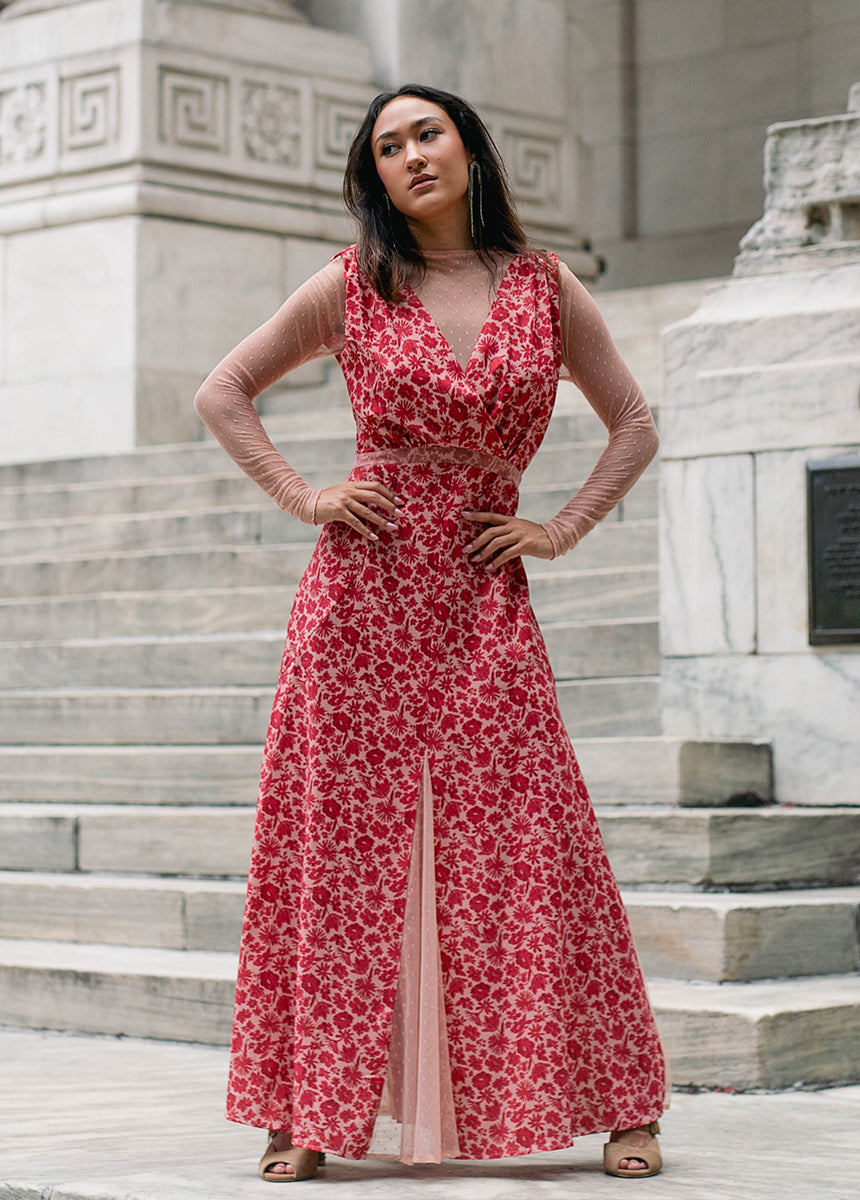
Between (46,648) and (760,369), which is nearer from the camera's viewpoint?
(760,369)

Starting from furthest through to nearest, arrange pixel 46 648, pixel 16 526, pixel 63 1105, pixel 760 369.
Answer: pixel 16 526 < pixel 46 648 < pixel 760 369 < pixel 63 1105

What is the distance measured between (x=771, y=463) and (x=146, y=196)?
5962 mm

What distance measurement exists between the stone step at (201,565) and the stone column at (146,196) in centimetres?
233

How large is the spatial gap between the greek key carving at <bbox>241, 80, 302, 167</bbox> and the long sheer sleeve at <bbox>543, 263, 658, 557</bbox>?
8333 mm

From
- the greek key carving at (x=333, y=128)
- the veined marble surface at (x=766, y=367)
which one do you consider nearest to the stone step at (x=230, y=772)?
the veined marble surface at (x=766, y=367)

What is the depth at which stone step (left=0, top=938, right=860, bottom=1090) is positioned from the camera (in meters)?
5.21

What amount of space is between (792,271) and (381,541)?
10.5 ft

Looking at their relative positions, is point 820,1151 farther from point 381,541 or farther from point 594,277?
point 594,277

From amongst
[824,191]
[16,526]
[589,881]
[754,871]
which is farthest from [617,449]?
[16,526]

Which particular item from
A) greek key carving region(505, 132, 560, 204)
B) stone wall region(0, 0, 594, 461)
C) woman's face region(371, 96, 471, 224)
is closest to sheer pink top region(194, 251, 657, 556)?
woman's face region(371, 96, 471, 224)

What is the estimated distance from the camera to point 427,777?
13.9 ft

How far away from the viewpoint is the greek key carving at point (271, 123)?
12445 mm

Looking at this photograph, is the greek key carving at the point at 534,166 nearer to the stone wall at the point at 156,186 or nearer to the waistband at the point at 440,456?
the stone wall at the point at 156,186

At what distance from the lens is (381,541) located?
4305 mm
